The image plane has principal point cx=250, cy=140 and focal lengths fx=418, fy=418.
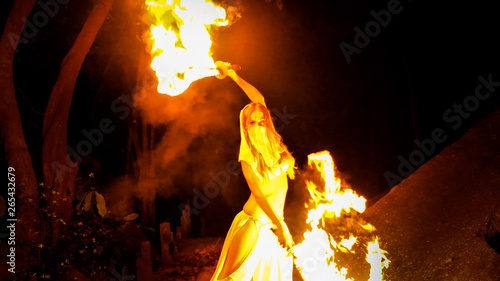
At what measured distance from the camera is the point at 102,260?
6.07 meters

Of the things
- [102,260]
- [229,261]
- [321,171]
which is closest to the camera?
[229,261]

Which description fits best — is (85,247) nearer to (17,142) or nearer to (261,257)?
(17,142)

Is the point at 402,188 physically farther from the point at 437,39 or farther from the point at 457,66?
the point at 437,39

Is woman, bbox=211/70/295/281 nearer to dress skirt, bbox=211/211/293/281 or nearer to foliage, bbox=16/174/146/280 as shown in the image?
dress skirt, bbox=211/211/293/281

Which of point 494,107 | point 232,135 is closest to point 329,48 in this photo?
point 232,135

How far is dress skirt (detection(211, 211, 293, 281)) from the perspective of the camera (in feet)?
15.0

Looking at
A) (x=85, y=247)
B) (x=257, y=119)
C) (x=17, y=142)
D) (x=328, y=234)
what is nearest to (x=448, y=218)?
(x=328, y=234)

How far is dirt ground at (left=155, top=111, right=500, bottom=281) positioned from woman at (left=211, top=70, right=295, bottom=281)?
2574 mm

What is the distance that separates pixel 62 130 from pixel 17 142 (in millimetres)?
775

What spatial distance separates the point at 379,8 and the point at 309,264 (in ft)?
27.3

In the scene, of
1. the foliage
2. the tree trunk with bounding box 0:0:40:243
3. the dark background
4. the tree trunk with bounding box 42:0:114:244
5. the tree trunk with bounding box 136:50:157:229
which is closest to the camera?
the foliage

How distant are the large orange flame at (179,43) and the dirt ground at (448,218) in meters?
4.21

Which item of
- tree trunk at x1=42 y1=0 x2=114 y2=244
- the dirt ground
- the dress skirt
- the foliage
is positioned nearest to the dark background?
the dirt ground

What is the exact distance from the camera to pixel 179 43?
5578 mm
